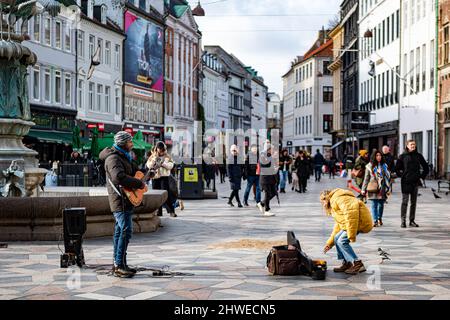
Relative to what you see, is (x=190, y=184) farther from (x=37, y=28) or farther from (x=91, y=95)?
(x=91, y=95)

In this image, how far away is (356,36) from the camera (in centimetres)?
7362

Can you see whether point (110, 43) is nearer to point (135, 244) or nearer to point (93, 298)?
point (135, 244)

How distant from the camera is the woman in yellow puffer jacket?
10.5 m

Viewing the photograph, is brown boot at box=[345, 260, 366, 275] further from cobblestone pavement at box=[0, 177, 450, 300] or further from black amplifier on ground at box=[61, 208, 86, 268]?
black amplifier on ground at box=[61, 208, 86, 268]

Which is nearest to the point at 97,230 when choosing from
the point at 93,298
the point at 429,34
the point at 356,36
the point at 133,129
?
the point at 93,298

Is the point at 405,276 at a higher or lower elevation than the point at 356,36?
lower

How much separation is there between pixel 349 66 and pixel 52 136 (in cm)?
3826

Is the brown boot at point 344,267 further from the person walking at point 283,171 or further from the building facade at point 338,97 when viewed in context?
the building facade at point 338,97

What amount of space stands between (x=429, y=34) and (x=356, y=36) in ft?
83.2

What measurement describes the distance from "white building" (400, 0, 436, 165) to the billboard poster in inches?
847

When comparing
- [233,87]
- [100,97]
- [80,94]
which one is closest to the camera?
[80,94]

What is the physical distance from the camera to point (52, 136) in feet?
156

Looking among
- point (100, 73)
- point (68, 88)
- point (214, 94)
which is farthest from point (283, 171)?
point (214, 94)

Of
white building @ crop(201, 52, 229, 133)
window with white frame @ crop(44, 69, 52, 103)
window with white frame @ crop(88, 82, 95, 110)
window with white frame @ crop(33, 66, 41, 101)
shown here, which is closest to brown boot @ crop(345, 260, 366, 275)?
window with white frame @ crop(33, 66, 41, 101)
